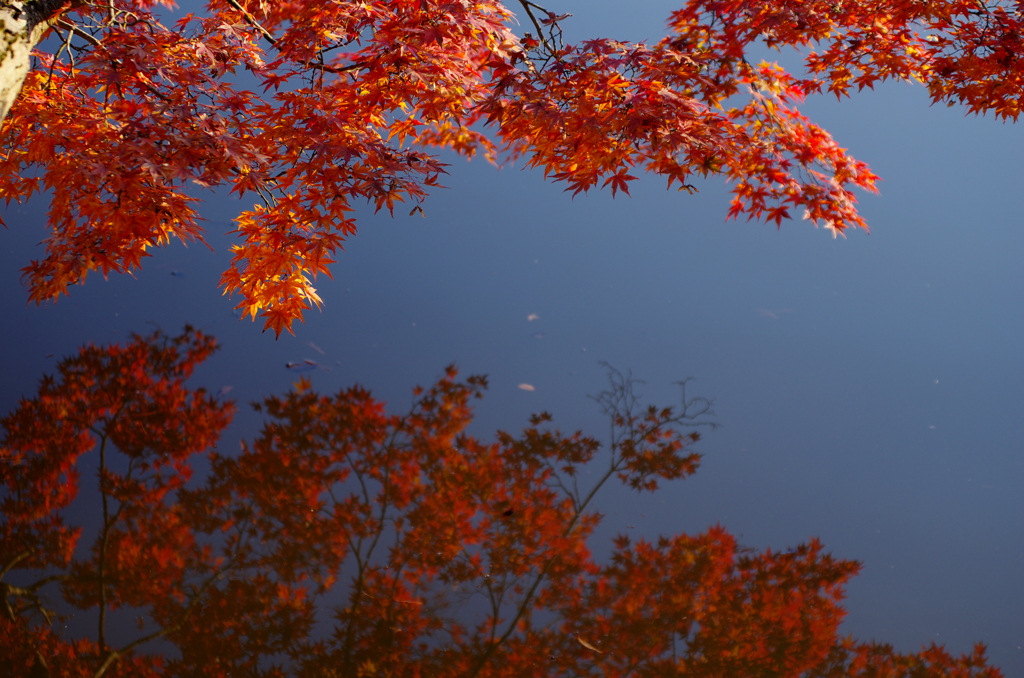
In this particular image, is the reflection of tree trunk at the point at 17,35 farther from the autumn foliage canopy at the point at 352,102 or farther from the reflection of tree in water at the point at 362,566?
the reflection of tree in water at the point at 362,566

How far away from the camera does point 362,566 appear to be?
221 cm

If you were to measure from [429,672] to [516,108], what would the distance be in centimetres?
187

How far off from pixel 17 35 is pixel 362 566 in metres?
1.90

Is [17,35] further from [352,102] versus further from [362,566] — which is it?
[362,566]

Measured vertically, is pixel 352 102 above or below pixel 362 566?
above

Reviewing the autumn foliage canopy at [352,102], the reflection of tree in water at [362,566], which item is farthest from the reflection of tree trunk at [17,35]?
the reflection of tree in water at [362,566]

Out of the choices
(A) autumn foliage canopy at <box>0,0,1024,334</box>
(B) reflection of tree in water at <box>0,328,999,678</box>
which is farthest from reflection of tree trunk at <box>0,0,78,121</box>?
(B) reflection of tree in water at <box>0,328,999,678</box>

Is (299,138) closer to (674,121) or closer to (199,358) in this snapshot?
(674,121)

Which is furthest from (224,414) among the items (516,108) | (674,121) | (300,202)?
(674,121)

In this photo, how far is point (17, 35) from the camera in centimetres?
169

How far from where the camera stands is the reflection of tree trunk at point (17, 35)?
1.66 metres

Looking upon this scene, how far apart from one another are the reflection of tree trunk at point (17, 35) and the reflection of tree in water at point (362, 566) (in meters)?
1.46

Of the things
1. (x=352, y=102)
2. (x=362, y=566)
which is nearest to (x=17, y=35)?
(x=352, y=102)

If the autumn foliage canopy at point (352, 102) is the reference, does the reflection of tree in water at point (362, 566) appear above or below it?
below
